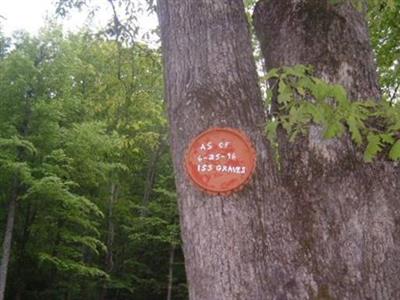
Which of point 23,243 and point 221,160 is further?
point 23,243

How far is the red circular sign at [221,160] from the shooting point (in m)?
2.03

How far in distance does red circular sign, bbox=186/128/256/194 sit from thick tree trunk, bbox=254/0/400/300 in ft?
0.69

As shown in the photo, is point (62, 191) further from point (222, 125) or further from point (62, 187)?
point (222, 125)

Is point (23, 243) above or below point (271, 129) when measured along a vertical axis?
above

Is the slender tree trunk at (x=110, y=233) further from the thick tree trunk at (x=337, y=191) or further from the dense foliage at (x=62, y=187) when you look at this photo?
the thick tree trunk at (x=337, y=191)

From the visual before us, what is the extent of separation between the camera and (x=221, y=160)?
2055mm

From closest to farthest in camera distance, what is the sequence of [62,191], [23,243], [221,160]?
[221,160] < [62,191] < [23,243]

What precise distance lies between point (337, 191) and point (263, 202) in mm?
342

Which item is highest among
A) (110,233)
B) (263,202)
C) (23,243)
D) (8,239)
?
(110,233)

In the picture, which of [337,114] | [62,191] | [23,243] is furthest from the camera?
[23,243]

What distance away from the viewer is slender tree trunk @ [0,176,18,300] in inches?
623

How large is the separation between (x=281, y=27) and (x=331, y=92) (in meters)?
0.71

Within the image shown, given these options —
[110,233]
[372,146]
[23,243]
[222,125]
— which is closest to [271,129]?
[222,125]

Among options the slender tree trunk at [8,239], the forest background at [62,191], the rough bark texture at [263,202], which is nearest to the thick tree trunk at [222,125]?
the rough bark texture at [263,202]
